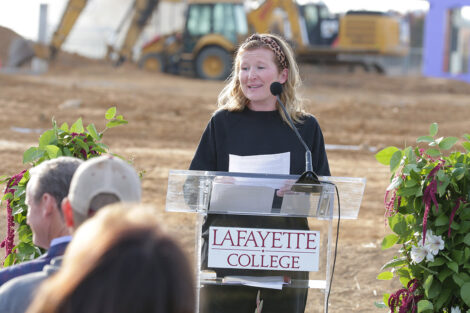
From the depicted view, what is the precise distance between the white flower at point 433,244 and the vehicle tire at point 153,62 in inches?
1134

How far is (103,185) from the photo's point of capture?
233cm

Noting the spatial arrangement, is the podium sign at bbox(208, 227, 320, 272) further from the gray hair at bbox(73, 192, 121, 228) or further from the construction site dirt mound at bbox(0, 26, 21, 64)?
the construction site dirt mound at bbox(0, 26, 21, 64)

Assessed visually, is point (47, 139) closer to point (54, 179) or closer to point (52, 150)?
point (52, 150)

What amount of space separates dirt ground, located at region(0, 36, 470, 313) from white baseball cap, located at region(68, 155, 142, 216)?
1559 millimetres

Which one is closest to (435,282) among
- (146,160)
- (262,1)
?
(146,160)

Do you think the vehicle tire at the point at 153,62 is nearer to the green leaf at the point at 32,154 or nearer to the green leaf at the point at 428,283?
the green leaf at the point at 32,154

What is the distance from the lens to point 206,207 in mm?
3648

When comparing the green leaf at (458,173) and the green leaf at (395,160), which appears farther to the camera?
the green leaf at (395,160)

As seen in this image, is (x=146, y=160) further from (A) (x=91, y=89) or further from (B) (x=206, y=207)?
(A) (x=91, y=89)

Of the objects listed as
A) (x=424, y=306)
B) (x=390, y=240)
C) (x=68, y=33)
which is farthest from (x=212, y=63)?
(x=424, y=306)

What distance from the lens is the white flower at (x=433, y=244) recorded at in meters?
3.85

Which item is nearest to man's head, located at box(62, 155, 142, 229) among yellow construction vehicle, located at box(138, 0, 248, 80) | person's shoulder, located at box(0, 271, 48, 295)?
person's shoulder, located at box(0, 271, 48, 295)

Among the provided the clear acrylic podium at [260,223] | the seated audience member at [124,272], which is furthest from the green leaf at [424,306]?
the seated audience member at [124,272]

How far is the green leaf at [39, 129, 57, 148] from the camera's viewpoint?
4.22m
